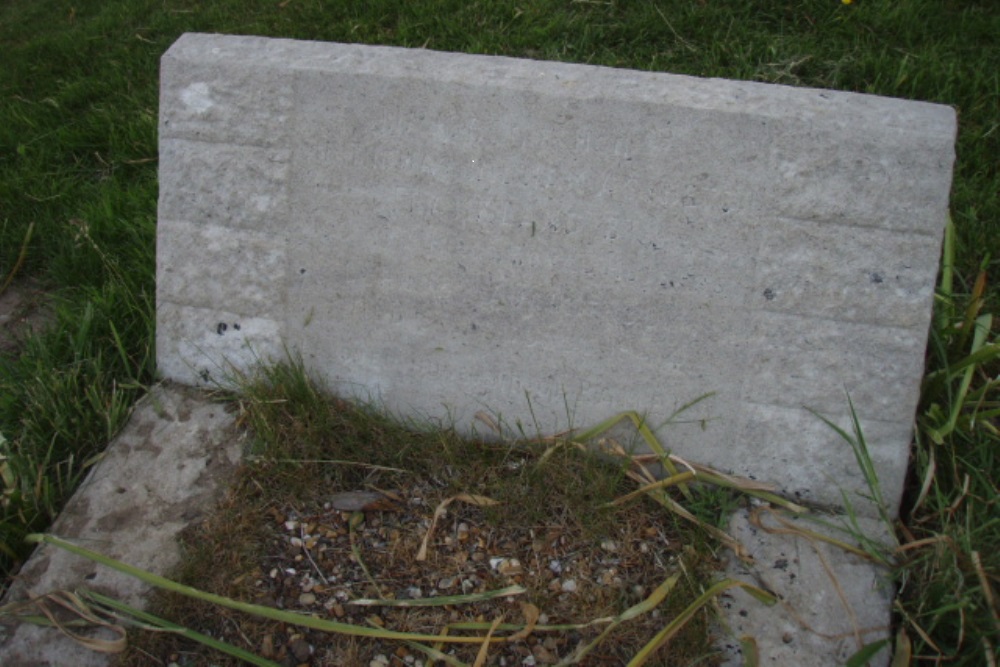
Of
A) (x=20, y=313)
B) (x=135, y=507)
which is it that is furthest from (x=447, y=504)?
(x=20, y=313)

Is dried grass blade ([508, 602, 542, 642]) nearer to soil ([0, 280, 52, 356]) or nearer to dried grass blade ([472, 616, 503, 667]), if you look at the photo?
dried grass blade ([472, 616, 503, 667])

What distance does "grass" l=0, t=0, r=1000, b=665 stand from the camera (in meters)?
2.16

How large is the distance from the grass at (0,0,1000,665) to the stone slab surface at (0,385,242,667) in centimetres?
9

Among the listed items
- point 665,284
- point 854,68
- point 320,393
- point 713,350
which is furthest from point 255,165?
point 854,68

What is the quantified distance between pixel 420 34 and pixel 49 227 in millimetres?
1532

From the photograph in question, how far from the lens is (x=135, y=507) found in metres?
2.23

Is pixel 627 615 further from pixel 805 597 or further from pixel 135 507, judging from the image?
pixel 135 507

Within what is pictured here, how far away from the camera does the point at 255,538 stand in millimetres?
2156

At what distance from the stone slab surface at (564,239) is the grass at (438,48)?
237 mm

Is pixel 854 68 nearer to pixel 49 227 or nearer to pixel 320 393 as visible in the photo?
pixel 320 393

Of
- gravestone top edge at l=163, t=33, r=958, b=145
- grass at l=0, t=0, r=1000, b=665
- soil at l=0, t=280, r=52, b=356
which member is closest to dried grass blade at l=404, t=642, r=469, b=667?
grass at l=0, t=0, r=1000, b=665

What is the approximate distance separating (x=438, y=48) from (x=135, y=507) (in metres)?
2.08

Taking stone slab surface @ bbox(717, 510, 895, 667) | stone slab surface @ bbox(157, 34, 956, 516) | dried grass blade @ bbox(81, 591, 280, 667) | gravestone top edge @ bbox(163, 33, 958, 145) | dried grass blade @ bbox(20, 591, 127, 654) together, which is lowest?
dried grass blade @ bbox(20, 591, 127, 654)

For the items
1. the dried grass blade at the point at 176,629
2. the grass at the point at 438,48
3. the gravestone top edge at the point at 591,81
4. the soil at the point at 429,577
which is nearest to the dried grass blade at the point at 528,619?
the soil at the point at 429,577
